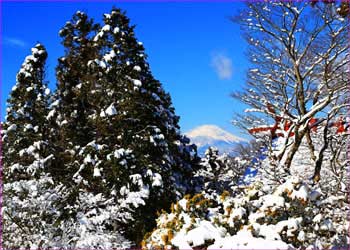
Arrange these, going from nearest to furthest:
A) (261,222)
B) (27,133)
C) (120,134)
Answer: (261,222), (120,134), (27,133)

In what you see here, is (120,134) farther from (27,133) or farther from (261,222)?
(261,222)

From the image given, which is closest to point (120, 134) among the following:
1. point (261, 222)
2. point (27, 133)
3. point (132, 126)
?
point (132, 126)

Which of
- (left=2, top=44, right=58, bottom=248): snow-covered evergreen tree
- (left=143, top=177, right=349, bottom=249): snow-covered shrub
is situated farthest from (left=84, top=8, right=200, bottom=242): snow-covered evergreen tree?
(left=143, top=177, right=349, bottom=249): snow-covered shrub

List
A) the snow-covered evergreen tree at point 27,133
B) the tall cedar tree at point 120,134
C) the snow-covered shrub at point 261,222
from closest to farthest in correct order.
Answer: the snow-covered shrub at point 261,222 → the tall cedar tree at point 120,134 → the snow-covered evergreen tree at point 27,133

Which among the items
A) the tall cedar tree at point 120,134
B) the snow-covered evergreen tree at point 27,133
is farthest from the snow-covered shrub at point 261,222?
the tall cedar tree at point 120,134

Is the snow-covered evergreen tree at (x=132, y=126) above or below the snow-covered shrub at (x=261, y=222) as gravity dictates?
above

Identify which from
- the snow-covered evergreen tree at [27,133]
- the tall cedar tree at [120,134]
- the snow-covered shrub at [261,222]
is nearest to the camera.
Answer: the snow-covered shrub at [261,222]

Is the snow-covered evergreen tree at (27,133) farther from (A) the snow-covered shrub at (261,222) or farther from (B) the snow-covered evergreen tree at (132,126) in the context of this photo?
(A) the snow-covered shrub at (261,222)

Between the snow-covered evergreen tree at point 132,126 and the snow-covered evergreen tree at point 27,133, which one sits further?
the snow-covered evergreen tree at point 27,133

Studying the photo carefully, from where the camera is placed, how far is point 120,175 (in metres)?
11.8

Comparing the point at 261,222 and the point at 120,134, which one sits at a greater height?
the point at 120,134

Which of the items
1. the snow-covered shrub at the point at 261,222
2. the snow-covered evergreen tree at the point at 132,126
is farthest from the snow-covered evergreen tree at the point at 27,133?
the snow-covered shrub at the point at 261,222

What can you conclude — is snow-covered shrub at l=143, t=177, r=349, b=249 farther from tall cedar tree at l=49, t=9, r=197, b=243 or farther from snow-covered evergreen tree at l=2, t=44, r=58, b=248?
tall cedar tree at l=49, t=9, r=197, b=243

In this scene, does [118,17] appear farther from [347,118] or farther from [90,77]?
[347,118]
